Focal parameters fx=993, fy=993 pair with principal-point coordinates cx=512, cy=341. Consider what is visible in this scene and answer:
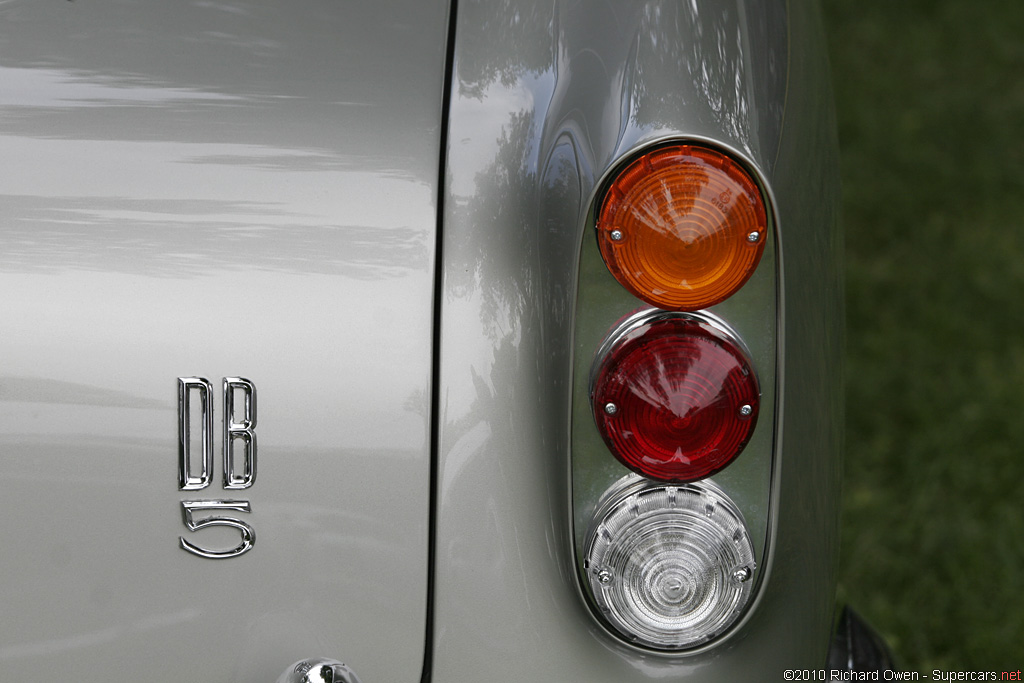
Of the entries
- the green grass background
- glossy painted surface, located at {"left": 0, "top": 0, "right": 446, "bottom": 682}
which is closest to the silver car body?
glossy painted surface, located at {"left": 0, "top": 0, "right": 446, "bottom": 682}

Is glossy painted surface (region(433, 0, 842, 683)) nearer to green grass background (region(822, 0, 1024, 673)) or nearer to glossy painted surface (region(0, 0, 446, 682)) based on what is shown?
glossy painted surface (region(0, 0, 446, 682))

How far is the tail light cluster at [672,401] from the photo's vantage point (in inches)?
44.9

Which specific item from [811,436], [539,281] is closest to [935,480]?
[811,436]

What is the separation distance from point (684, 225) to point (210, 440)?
0.60 m

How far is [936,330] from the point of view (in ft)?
12.7

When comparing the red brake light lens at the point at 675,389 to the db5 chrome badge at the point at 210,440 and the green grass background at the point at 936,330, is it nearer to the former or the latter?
the db5 chrome badge at the point at 210,440

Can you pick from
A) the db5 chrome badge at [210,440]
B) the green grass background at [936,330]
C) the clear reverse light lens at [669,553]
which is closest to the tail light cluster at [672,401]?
the clear reverse light lens at [669,553]

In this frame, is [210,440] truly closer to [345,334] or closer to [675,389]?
[345,334]

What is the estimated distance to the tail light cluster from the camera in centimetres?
114

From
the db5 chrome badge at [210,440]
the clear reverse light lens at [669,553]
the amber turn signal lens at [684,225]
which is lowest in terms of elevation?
the clear reverse light lens at [669,553]

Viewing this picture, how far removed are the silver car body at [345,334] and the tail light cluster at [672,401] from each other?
1.1 inches

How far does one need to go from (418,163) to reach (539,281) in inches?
8.0

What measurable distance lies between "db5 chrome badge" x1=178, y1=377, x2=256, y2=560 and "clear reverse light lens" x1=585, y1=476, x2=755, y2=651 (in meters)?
0.42

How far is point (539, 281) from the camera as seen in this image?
1188mm
